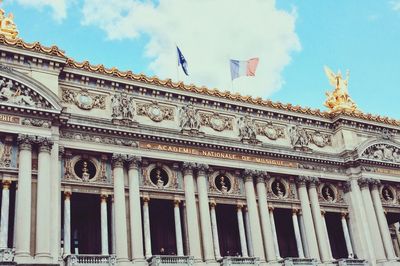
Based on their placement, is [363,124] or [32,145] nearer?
[32,145]

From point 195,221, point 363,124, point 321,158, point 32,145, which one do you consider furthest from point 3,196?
point 363,124

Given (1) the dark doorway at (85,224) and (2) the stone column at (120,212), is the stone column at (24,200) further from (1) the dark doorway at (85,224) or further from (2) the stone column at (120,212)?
(2) the stone column at (120,212)

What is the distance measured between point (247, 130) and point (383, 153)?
13.4 m

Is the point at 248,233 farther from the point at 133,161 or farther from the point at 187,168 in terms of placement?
the point at 133,161

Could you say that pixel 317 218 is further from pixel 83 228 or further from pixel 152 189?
pixel 83 228

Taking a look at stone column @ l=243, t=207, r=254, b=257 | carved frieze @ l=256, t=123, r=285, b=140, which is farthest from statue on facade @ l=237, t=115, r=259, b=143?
stone column @ l=243, t=207, r=254, b=257

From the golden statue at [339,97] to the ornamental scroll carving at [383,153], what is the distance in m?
3.70

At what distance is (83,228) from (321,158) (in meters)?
19.1

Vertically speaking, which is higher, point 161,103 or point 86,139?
point 161,103

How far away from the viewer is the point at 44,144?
2962 cm

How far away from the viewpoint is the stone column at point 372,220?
1571 inches

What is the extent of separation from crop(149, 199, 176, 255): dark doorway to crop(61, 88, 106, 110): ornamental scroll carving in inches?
294

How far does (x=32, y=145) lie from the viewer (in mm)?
29516

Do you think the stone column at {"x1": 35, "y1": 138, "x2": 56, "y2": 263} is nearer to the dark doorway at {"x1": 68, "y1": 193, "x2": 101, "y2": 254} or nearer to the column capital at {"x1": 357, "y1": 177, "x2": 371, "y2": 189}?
the dark doorway at {"x1": 68, "y1": 193, "x2": 101, "y2": 254}
